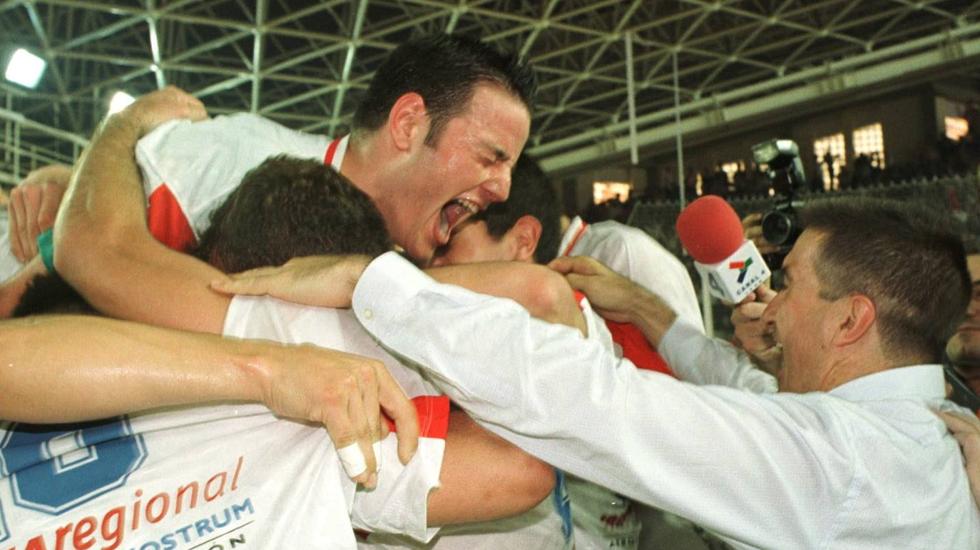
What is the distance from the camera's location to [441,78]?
2.51 metres

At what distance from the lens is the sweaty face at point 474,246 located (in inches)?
115

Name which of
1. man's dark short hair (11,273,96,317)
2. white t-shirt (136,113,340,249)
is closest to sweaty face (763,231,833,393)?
white t-shirt (136,113,340,249)

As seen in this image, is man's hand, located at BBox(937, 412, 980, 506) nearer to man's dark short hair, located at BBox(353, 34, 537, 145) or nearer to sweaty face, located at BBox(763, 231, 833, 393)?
sweaty face, located at BBox(763, 231, 833, 393)

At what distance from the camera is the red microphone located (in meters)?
2.42

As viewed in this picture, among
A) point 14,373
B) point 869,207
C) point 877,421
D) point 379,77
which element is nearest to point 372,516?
point 14,373

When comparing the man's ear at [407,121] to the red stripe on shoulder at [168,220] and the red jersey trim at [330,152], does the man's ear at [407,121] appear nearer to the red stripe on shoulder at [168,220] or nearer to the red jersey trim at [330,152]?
the red jersey trim at [330,152]

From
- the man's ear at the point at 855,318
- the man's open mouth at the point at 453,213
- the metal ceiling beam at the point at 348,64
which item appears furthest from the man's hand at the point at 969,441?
the metal ceiling beam at the point at 348,64

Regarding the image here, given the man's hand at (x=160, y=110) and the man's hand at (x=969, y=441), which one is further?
the man's hand at (x=160, y=110)

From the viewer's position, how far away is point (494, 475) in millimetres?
1421

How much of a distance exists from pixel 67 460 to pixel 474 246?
5.88ft

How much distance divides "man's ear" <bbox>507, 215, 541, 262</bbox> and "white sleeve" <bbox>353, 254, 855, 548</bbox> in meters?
1.33

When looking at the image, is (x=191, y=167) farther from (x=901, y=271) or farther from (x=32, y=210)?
(x=901, y=271)

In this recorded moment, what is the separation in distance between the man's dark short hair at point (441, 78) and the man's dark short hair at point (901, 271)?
3.30 ft

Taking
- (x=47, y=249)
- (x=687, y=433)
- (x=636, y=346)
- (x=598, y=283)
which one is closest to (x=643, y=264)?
(x=636, y=346)
